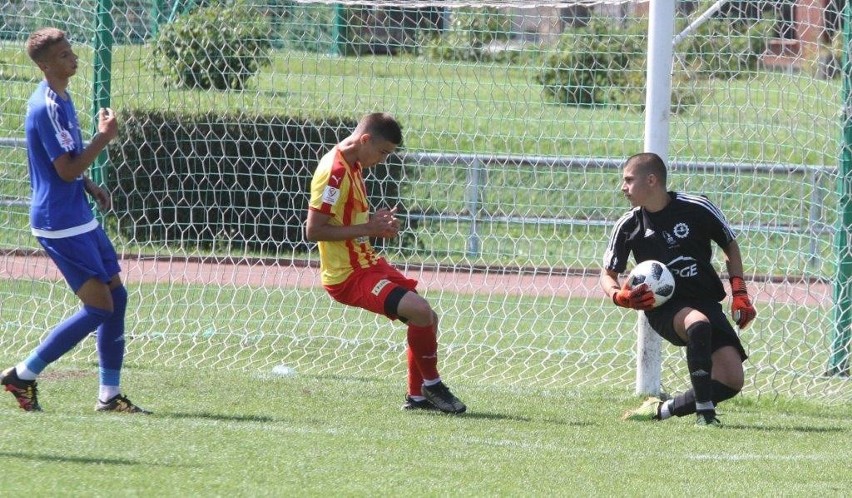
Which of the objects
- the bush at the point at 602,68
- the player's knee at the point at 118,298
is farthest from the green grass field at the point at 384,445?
the bush at the point at 602,68

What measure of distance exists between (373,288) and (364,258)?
0.76ft

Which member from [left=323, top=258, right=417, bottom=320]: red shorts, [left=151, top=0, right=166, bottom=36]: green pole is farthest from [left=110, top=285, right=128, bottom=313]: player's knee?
[left=151, top=0, right=166, bottom=36]: green pole

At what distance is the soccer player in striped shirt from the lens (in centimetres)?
673

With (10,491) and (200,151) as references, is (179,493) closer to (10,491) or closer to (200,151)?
(10,491)

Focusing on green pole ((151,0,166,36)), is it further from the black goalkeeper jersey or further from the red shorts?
the black goalkeeper jersey

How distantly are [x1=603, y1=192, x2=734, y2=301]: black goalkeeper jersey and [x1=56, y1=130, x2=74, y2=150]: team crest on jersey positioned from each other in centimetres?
301

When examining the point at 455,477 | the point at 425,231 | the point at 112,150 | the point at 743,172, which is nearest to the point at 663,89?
the point at 743,172

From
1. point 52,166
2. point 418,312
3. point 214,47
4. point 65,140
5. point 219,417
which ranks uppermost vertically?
point 214,47

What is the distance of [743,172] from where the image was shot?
9445 millimetres

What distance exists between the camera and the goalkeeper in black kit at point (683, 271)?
22.1ft

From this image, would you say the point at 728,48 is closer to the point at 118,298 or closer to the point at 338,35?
the point at 338,35

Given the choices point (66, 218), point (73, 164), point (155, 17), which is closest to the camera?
point (73, 164)

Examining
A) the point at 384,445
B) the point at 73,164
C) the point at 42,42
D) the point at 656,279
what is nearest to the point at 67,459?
the point at 384,445

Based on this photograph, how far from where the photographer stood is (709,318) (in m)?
6.76
